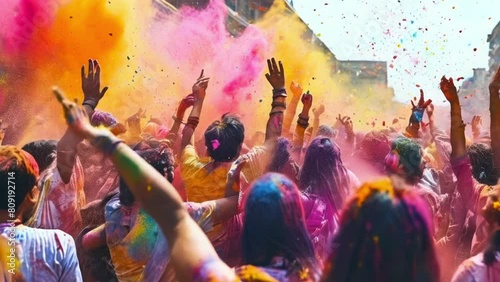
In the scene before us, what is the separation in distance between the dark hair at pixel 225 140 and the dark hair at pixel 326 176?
1.50 ft

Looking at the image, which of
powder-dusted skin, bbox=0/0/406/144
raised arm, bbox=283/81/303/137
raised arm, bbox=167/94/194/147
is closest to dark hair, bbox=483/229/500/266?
raised arm, bbox=167/94/194/147

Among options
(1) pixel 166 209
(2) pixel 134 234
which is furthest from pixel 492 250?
(2) pixel 134 234

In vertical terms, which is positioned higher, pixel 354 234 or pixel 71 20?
pixel 71 20

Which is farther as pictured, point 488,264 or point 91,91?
point 91,91

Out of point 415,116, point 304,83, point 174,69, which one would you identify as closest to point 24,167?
point 415,116

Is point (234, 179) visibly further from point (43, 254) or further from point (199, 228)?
point (199, 228)

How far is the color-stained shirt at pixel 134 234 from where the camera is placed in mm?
3209

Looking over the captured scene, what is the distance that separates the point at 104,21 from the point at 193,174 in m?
6.92

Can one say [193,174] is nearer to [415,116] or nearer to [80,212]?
[80,212]

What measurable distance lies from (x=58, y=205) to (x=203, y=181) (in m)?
0.86

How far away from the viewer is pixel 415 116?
21.1 feet

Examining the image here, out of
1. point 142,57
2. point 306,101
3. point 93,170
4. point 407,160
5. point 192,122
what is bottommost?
point 93,170

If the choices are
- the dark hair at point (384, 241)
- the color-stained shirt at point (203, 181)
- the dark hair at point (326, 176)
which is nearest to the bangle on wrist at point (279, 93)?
the color-stained shirt at point (203, 181)

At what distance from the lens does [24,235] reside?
2.75 metres
